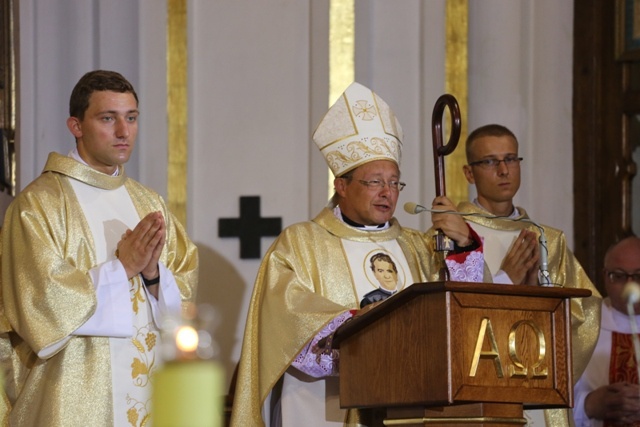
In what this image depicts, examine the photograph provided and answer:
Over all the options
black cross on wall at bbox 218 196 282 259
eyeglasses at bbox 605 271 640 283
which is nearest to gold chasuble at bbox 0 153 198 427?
black cross on wall at bbox 218 196 282 259

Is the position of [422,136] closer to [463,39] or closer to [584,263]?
[463,39]

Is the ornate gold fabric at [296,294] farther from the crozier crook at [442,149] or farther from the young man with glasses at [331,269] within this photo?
the crozier crook at [442,149]

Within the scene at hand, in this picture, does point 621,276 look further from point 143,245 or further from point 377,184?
point 143,245

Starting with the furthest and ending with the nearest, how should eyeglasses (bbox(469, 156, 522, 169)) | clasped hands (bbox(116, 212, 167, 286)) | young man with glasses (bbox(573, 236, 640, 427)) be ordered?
young man with glasses (bbox(573, 236, 640, 427)) → eyeglasses (bbox(469, 156, 522, 169)) → clasped hands (bbox(116, 212, 167, 286))

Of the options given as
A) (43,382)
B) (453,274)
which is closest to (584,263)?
(453,274)

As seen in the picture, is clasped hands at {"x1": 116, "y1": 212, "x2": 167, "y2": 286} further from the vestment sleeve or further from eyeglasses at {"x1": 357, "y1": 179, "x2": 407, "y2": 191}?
eyeglasses at {"x1": 357, "y1": 179, "x2": 407, "y2": 191}

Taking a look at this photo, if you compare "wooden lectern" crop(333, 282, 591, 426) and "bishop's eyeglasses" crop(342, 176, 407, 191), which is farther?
"bishop's eyeglasses" crop(342, 176, 407, 191)

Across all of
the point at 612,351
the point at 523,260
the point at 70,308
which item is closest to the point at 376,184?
the point at 523,260

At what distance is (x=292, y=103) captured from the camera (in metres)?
6.71

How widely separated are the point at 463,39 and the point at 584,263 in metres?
1.55

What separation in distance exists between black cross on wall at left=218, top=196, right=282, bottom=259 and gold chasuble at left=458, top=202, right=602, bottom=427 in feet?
4.94

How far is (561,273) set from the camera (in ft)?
17.1

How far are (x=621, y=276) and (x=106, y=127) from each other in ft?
8.84

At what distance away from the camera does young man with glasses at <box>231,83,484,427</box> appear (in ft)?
14.5
